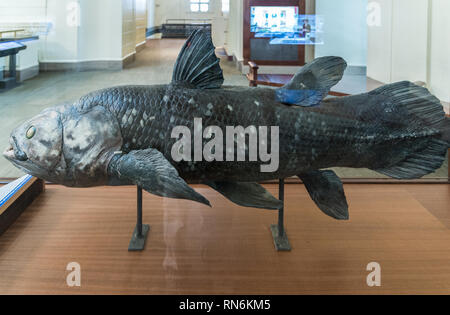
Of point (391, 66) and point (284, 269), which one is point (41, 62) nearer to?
point (284, 269)

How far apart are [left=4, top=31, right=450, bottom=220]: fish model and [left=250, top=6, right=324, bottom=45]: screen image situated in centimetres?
19

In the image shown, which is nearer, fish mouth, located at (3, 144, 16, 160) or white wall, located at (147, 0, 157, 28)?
fish mouth, located at (3, 144, 16, 160)

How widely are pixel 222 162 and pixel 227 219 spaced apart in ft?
1.20

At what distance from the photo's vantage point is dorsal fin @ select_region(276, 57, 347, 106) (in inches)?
32.5

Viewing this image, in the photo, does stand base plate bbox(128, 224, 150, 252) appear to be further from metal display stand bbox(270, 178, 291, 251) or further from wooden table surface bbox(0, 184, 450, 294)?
metal display stand bbox(270, 178, 291, 251)

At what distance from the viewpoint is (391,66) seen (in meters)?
1.08

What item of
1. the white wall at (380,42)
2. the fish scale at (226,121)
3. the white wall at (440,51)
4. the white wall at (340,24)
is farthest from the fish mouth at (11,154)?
the white wall at (440,51)

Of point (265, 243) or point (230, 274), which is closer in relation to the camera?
point (230, 274)

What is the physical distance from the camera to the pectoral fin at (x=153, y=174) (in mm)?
658

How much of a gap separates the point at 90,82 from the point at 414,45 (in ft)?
3.03

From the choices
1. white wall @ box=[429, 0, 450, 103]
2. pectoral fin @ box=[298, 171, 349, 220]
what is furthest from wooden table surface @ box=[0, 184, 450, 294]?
white wall @ box=[429, 0, 450, 103]

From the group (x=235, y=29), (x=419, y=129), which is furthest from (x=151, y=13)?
(x=419, y=129)

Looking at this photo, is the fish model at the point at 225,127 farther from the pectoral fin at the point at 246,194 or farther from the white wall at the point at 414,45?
the white wall at the point at 414,45
